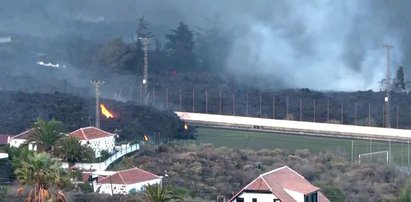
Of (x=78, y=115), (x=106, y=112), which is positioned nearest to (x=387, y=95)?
(x=106, y=112)

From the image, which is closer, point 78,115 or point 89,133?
point 89,133

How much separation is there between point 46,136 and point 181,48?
34.1m

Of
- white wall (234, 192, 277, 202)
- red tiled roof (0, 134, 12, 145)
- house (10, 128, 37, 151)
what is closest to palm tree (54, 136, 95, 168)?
house (10, 128, 37, 151)

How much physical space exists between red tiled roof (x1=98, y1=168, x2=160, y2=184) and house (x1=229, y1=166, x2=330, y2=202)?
4242 mm

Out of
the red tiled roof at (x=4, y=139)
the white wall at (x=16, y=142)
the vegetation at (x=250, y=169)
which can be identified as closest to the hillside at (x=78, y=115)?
the red tiled roof at (x=4, y=139)

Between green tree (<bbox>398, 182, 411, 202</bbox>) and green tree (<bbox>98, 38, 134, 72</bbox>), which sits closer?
green tree (<bbox>398, 182, 411, 202</bbox>)

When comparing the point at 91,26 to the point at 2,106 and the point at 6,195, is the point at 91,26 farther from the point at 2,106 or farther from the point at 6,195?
the point at 6,195

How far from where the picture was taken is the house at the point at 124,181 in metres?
62.3

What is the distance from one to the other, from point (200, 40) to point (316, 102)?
1499 centimetres

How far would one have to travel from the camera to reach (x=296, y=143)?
267 feet

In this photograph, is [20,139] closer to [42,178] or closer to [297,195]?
[297,195]

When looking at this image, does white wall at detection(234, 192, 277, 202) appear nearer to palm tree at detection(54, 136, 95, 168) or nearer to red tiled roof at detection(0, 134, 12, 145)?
palm tree at detection(54, 136, 95, 168)

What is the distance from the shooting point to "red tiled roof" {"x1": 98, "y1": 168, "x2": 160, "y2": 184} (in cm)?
6294

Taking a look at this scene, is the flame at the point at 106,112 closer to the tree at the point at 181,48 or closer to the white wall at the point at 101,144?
the white wall at the point at 101,144
